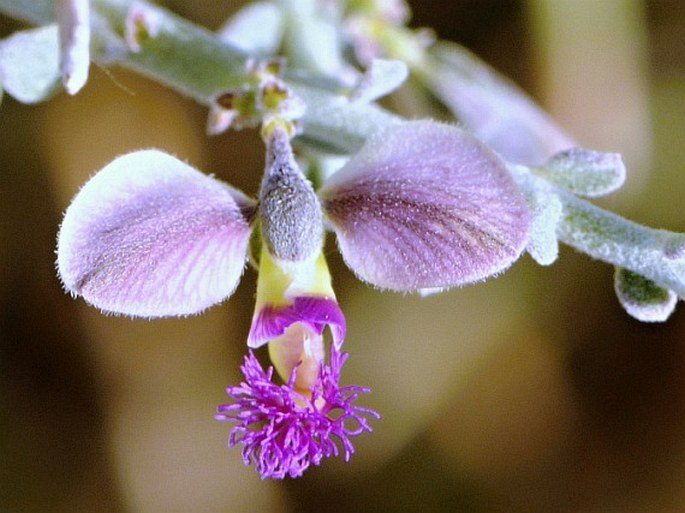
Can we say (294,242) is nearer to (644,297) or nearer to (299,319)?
(299,319)

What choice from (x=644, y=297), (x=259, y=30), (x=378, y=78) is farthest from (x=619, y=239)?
(x=259, y=30)

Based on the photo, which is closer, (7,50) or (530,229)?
(530,229)

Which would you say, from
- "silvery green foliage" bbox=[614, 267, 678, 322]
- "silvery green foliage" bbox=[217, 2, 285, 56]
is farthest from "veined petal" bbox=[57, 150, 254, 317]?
"silvery green foliage" bbox=[217, 2, 285, 56]

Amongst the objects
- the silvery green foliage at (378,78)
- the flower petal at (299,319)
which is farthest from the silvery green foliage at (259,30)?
the flower petal at (299,319)

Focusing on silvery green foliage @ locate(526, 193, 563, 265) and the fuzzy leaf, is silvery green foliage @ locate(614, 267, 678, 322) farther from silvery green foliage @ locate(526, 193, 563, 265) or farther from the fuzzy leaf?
the fuzzy leaf

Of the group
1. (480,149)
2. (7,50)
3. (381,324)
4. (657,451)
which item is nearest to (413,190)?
(480,149)

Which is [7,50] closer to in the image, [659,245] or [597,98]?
→ [659,245]
